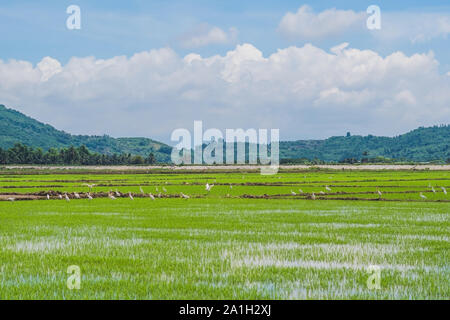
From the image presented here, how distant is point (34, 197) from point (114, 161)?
102 meters

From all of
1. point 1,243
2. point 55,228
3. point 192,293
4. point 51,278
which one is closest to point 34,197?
point 55,228

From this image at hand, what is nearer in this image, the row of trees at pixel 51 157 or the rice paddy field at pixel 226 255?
the rice paddy field at pixel 226 255

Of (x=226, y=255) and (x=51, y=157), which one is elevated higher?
(x=51, y=157)

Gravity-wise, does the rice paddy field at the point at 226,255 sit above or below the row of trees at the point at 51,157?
below

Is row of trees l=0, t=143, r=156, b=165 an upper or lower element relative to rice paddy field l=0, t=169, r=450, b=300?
upper

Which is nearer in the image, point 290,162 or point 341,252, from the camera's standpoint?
point 341,252

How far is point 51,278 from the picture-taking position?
970 cm

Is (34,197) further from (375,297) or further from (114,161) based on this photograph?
(114,161)

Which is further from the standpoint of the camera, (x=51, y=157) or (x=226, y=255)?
(x=51, y=157)

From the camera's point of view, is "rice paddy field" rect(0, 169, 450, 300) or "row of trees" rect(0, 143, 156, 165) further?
"row of trees" rect(0, 143, 156, 165)
